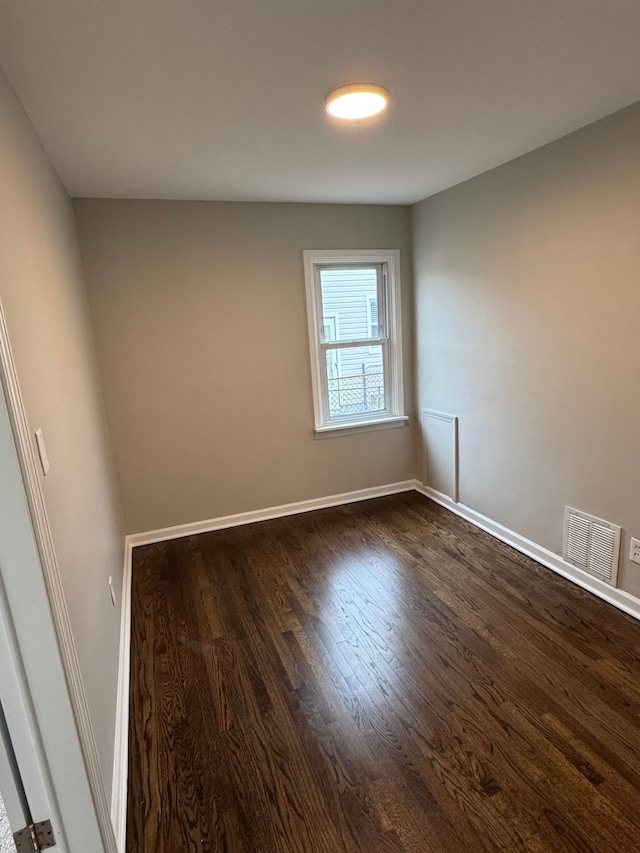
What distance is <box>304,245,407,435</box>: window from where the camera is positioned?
12.0 ft

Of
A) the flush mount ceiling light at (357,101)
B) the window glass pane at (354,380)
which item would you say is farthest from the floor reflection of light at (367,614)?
the flush mount ceiling light at (357,101)

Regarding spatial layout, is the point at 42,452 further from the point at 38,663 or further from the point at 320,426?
the point at 320,426

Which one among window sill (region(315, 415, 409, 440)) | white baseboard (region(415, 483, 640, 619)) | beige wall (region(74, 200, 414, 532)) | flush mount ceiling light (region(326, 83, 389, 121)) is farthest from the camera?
window sill (region(315, 415, 409, 440))

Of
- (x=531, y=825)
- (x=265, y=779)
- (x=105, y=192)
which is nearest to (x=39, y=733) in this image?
(x=265, y=779)

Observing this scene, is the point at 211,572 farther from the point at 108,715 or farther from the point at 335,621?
the point at 108,715

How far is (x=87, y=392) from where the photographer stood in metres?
2.47

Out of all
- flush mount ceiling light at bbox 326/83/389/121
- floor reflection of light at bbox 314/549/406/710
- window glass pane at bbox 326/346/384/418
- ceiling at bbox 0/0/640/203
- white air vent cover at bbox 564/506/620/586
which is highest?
ceiling at bbox 0/0/640/203

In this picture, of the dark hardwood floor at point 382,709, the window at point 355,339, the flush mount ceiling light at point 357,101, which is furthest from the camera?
the window at point 355,339

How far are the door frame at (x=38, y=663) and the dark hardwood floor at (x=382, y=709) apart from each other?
0.35 metres

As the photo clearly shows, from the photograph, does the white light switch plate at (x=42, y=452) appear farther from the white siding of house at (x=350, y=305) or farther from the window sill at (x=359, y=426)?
the white siding of house at (x=350, y=305)

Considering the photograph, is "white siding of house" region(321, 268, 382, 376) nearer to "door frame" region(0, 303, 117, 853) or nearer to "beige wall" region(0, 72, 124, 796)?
"beige wall" region(0, 72, 124, 796)

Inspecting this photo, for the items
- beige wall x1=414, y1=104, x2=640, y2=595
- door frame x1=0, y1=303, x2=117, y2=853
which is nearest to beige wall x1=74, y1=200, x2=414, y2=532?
beige wall x1=414, y1=104, x2=640, y2=595

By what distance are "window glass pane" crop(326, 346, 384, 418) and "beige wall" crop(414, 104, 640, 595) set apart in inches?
22.2

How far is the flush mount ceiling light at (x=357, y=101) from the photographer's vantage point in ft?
5.71
